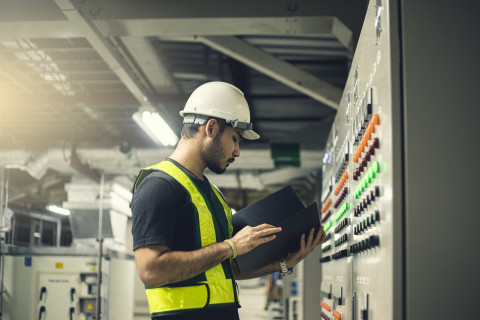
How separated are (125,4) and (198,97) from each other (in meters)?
1.86

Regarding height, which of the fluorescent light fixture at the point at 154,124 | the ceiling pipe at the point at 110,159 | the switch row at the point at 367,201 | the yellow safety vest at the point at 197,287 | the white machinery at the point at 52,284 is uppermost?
the fluorescent light fixture at the point at 154,124

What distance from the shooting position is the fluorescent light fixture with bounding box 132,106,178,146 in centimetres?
629

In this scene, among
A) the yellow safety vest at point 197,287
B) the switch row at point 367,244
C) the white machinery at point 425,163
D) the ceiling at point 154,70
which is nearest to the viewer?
the white machinery at point 425,163

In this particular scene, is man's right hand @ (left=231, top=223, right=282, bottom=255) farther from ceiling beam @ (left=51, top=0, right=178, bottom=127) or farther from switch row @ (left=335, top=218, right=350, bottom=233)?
ceiling beam @ (left=51, top=0, right=178, bottom=127)

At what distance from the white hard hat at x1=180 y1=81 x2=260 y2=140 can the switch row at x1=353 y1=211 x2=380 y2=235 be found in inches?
27.9

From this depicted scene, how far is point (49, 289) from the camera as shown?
312 inches

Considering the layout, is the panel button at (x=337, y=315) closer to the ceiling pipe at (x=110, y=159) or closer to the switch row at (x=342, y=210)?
the switch row at (x=342, y=210)

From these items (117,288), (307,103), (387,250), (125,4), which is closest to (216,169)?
(387,250)

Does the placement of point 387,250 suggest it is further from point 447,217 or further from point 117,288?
point 117,288

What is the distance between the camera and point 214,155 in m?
2.49

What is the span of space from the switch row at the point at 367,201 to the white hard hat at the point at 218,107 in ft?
2.17

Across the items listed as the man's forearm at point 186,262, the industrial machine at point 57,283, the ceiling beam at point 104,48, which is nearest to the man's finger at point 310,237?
the man's forearm at point 186,262

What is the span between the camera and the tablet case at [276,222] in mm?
2561

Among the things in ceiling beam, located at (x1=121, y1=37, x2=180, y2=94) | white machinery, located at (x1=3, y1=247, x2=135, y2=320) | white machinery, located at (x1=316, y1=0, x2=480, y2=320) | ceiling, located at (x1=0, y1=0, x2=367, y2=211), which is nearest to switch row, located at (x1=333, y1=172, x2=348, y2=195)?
white machinery, located at (x1=316, y1=0, x2=480, y2=320)
